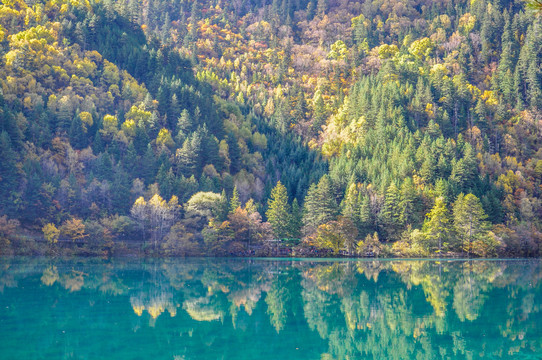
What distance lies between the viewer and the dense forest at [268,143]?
282 ft

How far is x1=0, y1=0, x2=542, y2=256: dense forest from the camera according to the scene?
86062mm

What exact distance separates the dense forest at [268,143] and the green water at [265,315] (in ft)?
103

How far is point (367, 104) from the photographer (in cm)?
13350

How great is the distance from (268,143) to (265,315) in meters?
103

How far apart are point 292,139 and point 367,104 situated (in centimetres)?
2058

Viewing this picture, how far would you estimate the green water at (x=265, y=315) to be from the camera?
23.9m

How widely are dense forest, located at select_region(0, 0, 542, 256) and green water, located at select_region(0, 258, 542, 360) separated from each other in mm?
31341

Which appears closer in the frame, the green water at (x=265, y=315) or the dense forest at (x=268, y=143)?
the green water at (x=265, y=315)

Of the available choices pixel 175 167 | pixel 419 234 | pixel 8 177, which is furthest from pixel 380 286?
pixel 175 167

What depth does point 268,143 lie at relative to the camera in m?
134

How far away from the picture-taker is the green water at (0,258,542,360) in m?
23.9

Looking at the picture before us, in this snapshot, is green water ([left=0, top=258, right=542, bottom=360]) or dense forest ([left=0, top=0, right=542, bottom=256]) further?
dense forest ([left=0, top=0, right=542, bottom=256])

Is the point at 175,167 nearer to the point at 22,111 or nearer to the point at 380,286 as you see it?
the point at 22,111

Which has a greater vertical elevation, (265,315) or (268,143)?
(265,315)
